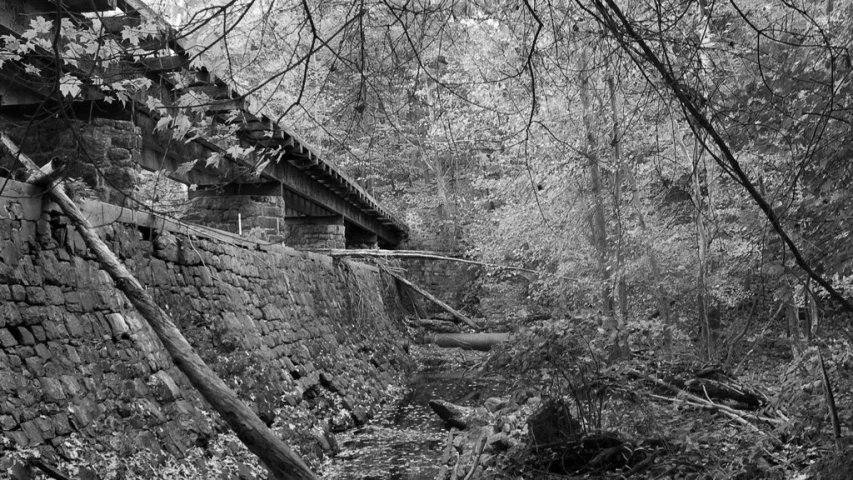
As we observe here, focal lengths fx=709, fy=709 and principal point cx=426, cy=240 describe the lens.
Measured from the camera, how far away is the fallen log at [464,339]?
771 inches

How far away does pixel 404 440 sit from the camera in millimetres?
9305

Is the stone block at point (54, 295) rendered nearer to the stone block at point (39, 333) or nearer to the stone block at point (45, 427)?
the stone block at point (39, 333)

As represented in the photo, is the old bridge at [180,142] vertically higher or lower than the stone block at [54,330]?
higher

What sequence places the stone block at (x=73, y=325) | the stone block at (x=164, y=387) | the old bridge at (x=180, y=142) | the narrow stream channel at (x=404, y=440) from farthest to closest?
the narrow stream channel at (x=404, y=440), the stone block at (x=164, y=387), the stone block at (x=73, y=325), the old bridge at (x=180, y=142)

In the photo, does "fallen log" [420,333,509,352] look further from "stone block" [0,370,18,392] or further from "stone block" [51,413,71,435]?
"stone block" [0,370,18,392]

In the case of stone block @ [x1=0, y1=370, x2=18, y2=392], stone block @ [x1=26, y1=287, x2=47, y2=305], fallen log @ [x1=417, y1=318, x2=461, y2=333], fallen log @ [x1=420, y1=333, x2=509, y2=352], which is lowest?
fallen log @ [x1=420, y1=333, x2=509, y2=352]

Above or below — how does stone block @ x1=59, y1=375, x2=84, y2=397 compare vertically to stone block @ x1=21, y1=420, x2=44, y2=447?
above

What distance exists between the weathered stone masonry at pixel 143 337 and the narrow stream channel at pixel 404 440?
1.44ft

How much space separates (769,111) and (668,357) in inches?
135

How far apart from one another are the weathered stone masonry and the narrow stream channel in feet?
1.44

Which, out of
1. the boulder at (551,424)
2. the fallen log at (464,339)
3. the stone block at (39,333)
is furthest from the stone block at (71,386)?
the fallen log at (464,339)

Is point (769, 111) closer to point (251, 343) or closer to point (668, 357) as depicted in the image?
point (668, 357)

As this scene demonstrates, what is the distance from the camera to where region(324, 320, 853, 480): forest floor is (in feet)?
16.3

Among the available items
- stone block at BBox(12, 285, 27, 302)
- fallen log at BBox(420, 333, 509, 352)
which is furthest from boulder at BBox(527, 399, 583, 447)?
fallen log at BBox(420, 333, 509, 352)
